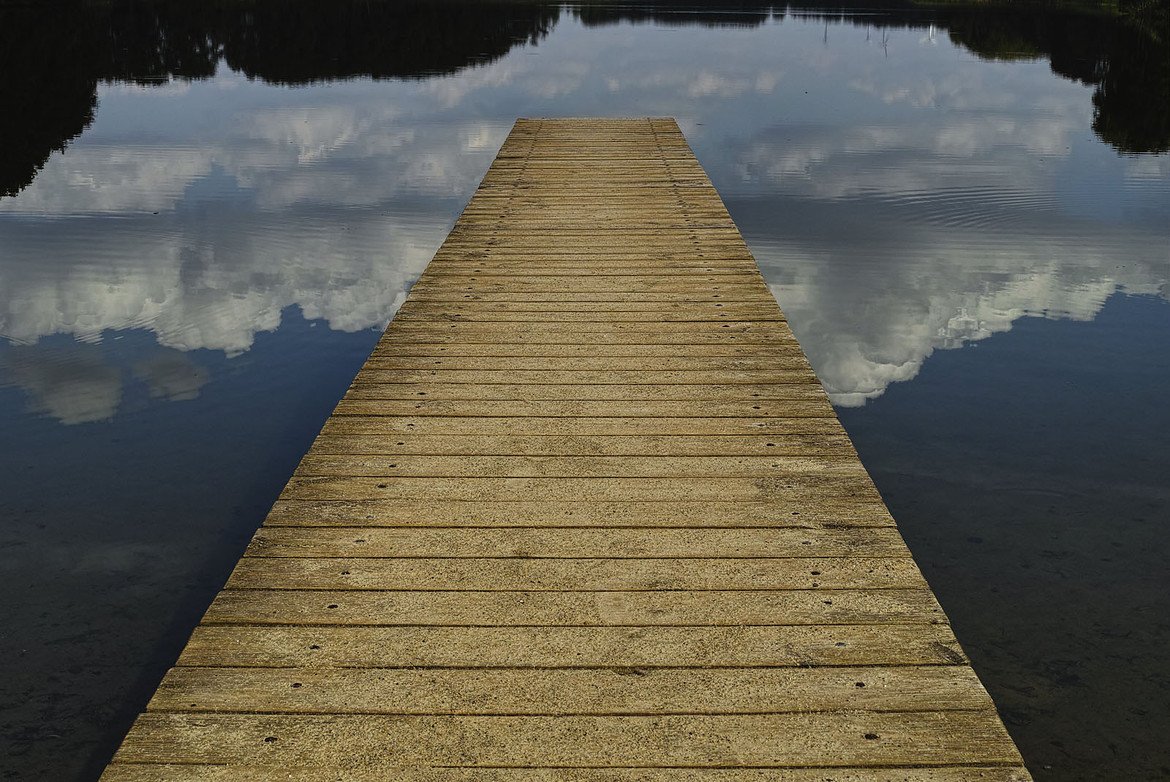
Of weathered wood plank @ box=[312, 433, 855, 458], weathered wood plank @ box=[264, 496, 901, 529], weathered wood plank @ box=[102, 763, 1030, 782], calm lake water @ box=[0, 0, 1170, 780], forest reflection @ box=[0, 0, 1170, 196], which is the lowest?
forest reflection @ box=[0, 0, 1170, 196]

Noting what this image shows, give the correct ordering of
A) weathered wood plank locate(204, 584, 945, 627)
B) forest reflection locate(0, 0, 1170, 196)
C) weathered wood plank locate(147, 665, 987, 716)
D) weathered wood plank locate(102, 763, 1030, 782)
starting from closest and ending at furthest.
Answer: weathered wood plank locate(102, 763, 1030, 782) → weathered wood plank locate(147, 665, 987, 716) → weathered wood plank locate(204, 584, 945, 627) → forest reflection locate(0, 0, 1170, 196)

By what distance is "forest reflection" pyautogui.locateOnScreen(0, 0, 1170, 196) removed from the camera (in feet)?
43.7

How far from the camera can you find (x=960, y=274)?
7.24m

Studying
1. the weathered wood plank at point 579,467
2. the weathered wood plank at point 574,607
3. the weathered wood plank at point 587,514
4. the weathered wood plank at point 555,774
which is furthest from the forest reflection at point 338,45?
the weathered wood plank at point 555,774

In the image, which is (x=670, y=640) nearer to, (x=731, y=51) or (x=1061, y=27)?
(x=731, y=51)

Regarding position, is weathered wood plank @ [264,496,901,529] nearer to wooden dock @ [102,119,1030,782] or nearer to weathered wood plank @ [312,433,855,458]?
wooden dock @ [102,119,1030,782]

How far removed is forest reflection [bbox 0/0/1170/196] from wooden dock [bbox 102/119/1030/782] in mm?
7726

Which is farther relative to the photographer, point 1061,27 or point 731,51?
point 1061,27

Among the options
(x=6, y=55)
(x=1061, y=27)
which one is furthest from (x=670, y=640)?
(x=1061, y=27)

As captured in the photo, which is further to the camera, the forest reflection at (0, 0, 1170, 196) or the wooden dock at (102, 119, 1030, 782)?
the forest reflection at (0, 0, 1170, 196)

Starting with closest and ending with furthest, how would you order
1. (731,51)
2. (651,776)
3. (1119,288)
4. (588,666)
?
1. (651,776)
2. (588,666)
3. (1119,288)
4. (731,51)

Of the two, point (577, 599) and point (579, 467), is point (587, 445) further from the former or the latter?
point (577, 599)

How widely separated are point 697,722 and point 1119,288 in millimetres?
5842

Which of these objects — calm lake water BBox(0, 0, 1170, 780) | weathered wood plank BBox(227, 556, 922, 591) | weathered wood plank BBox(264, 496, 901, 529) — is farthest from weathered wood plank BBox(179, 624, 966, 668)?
calm lake water BBox(0, 0, 1170, 780)
